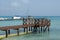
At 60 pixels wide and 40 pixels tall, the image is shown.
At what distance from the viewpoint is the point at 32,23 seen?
4019 centimetres

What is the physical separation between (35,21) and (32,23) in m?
0.87

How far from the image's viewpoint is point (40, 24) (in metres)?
40.6

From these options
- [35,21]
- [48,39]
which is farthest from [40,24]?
[48,39]

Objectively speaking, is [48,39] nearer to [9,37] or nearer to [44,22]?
[9,37]

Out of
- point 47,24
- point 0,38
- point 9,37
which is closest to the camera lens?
point 0,38

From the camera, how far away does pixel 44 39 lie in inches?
1220


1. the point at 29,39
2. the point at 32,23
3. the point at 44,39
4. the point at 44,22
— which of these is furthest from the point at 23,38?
the point at 44,22

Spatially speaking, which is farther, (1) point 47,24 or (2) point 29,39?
(1) point 47,24

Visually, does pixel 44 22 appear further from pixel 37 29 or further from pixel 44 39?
pixel 44 39

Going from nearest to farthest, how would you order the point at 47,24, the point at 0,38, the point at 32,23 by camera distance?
the point at 0,38
the point at 32,23
the point at 47,24

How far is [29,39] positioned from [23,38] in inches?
47.8

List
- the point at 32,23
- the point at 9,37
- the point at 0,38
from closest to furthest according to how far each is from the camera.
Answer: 1. the point at 0,38
2. the point at 9,37
3. the point at 32,23

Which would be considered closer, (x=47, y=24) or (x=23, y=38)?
(x=23, y=38)

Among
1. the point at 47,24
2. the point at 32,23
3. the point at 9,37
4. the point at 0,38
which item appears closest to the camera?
the point at 0,38
